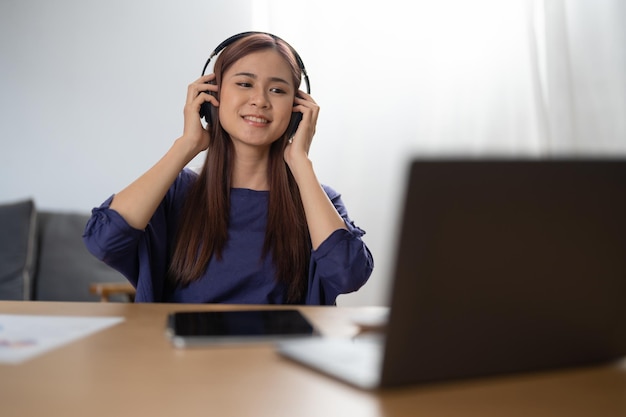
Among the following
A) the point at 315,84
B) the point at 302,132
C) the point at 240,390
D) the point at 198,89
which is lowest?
the point at 240,390

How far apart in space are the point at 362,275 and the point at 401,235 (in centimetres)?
96

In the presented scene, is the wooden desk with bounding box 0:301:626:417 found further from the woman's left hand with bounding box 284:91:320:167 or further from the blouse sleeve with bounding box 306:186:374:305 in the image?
the woman's left hand with bounding box 284:91:320:167

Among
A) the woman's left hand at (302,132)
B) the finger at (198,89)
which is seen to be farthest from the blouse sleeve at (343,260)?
Result: the finger at (198,89)

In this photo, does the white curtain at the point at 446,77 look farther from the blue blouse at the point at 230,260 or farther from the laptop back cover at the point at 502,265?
the laptop back cover at the point at 502,265

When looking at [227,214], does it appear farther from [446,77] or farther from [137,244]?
[446,77]

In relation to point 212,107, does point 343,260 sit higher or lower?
lower

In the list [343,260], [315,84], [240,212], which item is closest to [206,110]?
[240,212]

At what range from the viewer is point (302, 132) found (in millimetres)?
1745

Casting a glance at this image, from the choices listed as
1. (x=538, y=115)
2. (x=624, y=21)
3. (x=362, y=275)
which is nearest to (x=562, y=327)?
(x=362, y=275)

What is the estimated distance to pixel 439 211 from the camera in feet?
1.99

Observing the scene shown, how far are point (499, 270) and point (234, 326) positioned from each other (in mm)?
434

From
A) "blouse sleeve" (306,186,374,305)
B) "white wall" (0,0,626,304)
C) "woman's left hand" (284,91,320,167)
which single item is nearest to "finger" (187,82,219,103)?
"woman's left hand" (284,91,320,167)

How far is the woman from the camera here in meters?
1.52

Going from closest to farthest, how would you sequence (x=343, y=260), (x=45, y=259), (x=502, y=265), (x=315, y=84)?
1. (x=502, y=265)
2. (x=343, y=260)
3. (x=45, y=259)
4. (x=315, y=84)
